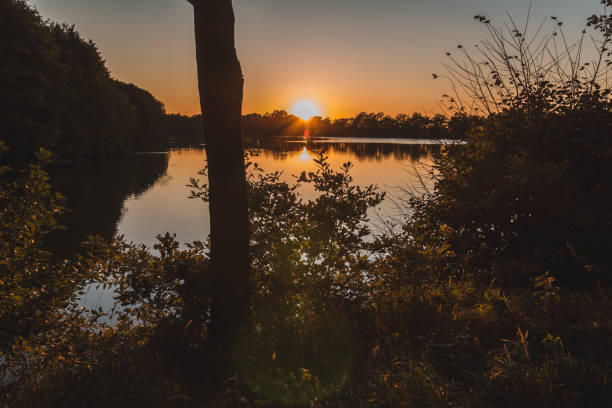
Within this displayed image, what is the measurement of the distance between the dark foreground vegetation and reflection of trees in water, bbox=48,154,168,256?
966 cm

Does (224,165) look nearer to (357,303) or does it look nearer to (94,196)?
(357,303)

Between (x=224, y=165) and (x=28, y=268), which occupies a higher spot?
(x=224, y=165)

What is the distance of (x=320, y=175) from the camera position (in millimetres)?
6180

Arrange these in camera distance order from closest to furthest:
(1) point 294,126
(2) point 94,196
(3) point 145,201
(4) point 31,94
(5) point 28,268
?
(5) point 28,268 → (3) point 145,201 → (2) point 94,196 → (4) point 31,94 → (1) point 294,126

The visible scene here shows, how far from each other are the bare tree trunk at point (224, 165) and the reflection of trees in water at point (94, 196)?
10.2 meters

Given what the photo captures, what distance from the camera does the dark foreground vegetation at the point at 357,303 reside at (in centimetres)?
339

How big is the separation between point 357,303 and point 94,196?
81.1 ft

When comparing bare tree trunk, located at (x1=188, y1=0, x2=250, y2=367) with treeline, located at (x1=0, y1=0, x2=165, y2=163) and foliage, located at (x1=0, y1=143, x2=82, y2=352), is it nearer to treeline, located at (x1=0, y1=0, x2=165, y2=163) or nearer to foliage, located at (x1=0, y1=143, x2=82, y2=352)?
foliage, located at (x1=0, y1=143, x2=82, y2=352)

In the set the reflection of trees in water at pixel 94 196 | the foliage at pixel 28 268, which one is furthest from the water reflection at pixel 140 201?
the foliage at pixel 28 268

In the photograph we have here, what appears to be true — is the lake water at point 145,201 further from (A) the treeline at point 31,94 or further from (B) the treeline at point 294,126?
(B) the treeline at point 294,126

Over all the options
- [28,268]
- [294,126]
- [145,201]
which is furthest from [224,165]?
[294,126]

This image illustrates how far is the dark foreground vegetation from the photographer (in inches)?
134

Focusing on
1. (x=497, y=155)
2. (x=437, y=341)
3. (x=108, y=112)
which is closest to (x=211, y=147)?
(x=437, y=341)

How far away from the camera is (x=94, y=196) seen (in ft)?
82.6
